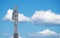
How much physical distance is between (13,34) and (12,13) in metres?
0.64

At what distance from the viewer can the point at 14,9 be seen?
493 centimetres

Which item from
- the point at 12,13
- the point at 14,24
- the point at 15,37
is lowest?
the point at 15,37

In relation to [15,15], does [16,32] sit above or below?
below

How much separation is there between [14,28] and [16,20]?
0.25 m

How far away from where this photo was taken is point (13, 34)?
4.83m

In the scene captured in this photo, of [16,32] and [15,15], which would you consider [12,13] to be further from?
[16,32]

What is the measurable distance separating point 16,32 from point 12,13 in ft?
1.95

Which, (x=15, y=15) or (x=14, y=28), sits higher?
(x=15, y=15)

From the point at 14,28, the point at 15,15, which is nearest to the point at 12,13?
the point at 15,15

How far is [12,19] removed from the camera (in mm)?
4941

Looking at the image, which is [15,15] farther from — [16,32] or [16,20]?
[16,32]

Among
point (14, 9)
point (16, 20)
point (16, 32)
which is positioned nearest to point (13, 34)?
point (16, 32)

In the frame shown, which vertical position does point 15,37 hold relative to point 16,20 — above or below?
below

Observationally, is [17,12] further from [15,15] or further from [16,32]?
[16,32]
